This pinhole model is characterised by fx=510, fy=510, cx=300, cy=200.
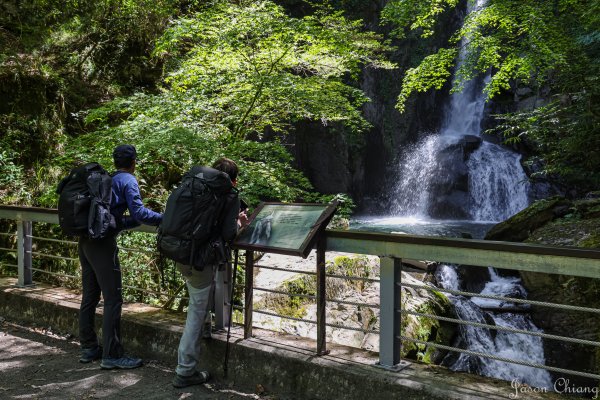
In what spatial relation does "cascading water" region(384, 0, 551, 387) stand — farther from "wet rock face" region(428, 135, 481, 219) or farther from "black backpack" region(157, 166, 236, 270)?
"black backpack" region(157, 166, 236, 270)

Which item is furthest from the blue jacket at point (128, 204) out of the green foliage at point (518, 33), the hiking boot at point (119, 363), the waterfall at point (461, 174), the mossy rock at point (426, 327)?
the waterfall at point (461, 174)

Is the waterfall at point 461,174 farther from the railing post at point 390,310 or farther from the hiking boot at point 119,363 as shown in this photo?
the hiking boot at point 119,363

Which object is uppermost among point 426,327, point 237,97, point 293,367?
point 237,97

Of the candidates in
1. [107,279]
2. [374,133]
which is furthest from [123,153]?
[374,133]

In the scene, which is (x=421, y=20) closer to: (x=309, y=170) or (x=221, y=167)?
(x=221, y=167)

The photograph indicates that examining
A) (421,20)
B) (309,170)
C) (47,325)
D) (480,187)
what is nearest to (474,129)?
(480,187)

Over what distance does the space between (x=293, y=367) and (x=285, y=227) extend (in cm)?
96

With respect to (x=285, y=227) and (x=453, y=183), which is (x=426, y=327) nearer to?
(x=285, y=227)

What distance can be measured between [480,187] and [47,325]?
19.3 m

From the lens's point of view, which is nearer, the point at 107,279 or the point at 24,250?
the point at 107,279

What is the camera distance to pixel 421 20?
10.9 meters

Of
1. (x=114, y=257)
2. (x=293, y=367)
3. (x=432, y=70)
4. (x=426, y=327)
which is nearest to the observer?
(x=293, y=367)

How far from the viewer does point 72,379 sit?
3848mm

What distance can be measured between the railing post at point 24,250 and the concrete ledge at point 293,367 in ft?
3.10
